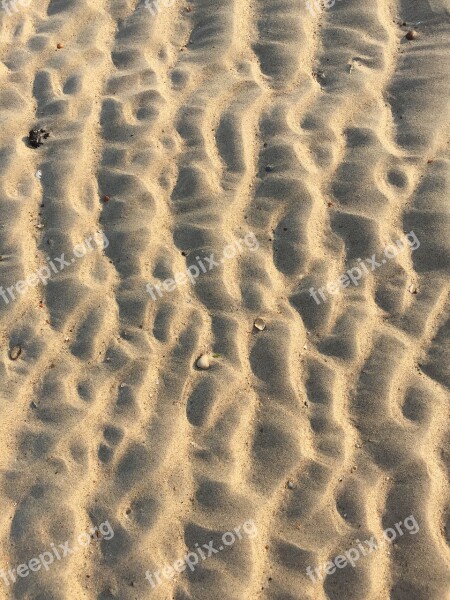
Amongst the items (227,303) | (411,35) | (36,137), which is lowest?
(227,303)

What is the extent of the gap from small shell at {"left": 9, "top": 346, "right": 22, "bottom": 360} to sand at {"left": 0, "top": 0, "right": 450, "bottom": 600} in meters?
0.01

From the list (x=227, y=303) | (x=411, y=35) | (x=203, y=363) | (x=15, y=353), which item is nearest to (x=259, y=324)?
(x=227, y=303)

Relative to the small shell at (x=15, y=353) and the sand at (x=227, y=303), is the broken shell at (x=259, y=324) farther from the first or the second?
the small shell at (x=15, y=353)

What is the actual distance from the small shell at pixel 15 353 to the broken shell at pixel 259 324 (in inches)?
46.5

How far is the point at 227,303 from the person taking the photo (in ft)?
9.46

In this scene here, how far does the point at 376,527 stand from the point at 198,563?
77 centimetres

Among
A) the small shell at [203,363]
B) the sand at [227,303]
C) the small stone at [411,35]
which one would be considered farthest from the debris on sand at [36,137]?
the small stone at [411,35]

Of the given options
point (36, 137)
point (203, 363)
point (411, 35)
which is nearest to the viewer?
point (203, 363)

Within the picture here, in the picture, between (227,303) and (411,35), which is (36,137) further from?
(411,35)

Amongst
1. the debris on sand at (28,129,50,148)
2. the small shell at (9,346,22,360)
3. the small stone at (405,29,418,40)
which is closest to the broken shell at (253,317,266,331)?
the small shell at (9,346,22,360)

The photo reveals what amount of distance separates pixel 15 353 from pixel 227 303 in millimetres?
1085

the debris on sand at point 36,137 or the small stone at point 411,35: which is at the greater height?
the small stone at point 411,35

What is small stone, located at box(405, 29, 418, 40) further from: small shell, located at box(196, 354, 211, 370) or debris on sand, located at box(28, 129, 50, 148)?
small shell, located at box(196, 354, 211, 370)

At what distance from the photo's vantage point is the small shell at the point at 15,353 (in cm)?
285
